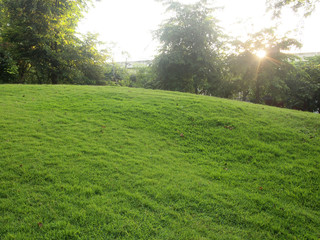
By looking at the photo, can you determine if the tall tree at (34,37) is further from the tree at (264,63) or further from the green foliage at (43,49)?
the tree at (264,63)

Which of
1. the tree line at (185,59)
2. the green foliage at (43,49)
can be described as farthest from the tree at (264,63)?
the green foliage at (43,49)

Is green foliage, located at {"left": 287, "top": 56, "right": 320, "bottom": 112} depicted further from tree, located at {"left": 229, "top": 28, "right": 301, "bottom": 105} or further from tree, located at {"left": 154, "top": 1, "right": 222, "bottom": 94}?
tree, located at {"left": 154, "top": 1, "right": 222, "bottom": 94}

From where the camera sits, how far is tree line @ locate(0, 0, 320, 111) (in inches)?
629

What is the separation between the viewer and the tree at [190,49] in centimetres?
1888

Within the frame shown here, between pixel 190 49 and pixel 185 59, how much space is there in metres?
1.20

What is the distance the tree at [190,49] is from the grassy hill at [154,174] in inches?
476

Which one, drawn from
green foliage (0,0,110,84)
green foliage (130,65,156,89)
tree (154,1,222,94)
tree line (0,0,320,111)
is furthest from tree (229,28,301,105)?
green foliage (0,0,110,84)

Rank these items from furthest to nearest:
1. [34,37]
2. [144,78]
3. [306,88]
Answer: [144,78]
[306,88]
[34,37]

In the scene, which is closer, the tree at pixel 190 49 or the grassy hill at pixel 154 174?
the grassy hill at pixel 154 174

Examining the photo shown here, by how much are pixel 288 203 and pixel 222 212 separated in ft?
4.95

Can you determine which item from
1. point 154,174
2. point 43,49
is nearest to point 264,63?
point 154,174

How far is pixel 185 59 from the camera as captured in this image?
19.4m

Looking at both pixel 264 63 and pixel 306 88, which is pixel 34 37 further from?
pixel 306 88

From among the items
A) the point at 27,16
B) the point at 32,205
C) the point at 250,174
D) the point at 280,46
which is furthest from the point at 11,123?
the point at 280,46
